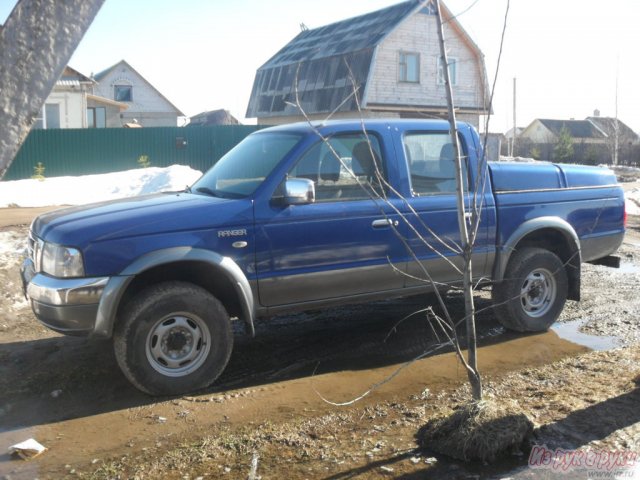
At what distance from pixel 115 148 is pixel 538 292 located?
2026 centimetres

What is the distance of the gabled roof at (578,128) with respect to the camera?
74119 mm

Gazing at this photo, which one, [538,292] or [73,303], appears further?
[538,292]

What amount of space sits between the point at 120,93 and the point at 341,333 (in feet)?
175

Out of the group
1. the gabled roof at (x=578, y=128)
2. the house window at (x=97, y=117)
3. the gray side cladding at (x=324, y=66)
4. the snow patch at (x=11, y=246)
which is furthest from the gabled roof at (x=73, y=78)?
the gabled roof at (x=578, y=128)

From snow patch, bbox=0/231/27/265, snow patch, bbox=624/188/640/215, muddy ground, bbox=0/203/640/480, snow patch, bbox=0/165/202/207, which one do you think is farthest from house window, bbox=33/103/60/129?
muddy ground, bbox=0/203/640/480

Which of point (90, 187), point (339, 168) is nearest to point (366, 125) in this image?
point (339, 168)

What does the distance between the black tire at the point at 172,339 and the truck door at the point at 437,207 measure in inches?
71.9

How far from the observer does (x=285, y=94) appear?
34969mm

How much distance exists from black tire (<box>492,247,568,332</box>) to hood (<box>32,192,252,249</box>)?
2.68 m

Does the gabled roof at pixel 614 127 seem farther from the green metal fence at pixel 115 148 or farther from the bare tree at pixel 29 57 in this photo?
the bare tree at pixel 29 57

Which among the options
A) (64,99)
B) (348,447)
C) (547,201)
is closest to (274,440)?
(348,447)

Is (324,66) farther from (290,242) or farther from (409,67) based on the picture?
(290,242)

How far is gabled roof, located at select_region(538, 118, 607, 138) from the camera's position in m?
74.1

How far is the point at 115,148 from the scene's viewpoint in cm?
2420
